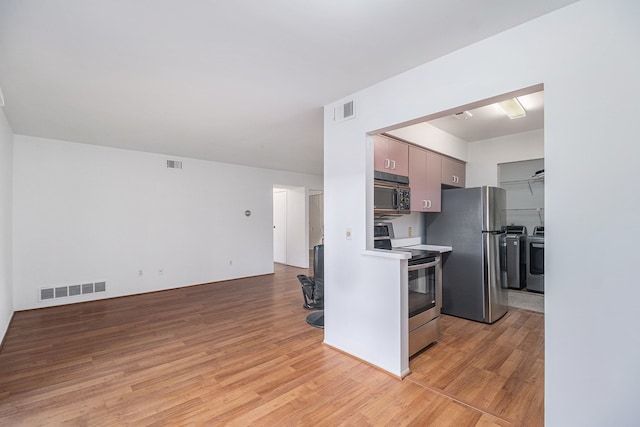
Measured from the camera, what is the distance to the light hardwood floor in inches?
76.2

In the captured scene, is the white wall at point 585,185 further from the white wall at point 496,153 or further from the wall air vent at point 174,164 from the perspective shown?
the wall air vent at point 174,164

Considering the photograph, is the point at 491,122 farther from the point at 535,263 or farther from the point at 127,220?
the point at 127,220

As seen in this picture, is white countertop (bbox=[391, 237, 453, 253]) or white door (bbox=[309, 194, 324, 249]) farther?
white door (bbox=[309, 194, 324, 249])

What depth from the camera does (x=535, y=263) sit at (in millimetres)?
4266

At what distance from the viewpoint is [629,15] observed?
139 centimetres


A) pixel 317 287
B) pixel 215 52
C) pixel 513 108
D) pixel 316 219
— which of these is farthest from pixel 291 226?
pixel 215 52

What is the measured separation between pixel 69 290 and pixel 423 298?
5154mm

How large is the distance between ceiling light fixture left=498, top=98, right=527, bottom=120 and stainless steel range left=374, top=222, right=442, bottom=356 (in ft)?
5.65

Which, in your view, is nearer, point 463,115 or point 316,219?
point 463,115

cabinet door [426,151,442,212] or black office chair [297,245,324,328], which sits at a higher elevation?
cabinet door [426,151,442,212]

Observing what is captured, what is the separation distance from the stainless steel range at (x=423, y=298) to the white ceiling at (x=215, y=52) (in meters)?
→ 1.75

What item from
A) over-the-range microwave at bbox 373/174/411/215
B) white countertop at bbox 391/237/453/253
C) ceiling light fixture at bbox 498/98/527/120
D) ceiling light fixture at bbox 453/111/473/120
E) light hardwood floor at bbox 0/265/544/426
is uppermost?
ceiling light fixture at bbox 453/111/473/120

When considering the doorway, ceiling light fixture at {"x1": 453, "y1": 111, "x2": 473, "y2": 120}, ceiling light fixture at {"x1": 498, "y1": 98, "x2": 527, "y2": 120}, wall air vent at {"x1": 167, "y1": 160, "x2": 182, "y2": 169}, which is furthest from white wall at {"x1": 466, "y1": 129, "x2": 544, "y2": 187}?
wall air vent at {"x1": 167, "y1": 160, "x2": 182, "y2": 169}

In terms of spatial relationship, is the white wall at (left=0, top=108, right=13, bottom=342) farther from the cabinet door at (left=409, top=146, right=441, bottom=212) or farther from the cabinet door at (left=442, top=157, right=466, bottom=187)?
the cabinet door at (left=442, top=157, right=466, bottom=187)
